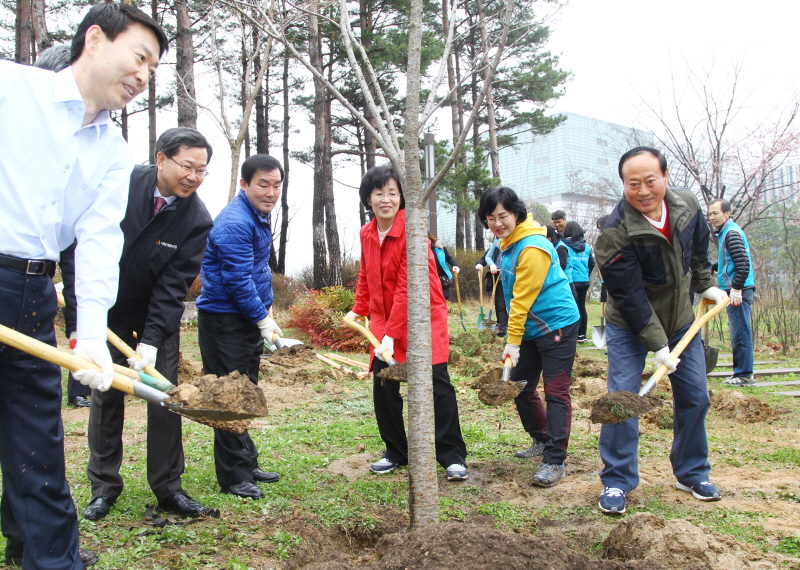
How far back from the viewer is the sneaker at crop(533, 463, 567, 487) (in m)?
3.52

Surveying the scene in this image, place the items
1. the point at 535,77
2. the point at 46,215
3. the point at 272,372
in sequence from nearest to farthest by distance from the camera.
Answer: the point at 46,215
the point at 272,372
the point at 535,77

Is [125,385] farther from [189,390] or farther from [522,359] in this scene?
[522,359]

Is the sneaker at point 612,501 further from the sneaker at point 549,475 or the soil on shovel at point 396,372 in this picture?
the soil on shovel at point 396,372

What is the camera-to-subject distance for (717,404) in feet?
18.3

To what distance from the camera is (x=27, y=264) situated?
199 centimetres

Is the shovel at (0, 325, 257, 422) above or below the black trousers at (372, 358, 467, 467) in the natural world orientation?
above

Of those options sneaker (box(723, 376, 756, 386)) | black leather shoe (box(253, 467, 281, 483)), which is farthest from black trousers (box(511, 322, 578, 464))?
sneaker (box(723, 376, 756, 386))

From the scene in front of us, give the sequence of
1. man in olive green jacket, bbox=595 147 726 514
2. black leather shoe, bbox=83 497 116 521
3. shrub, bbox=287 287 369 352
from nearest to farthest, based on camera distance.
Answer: black leather shoe, bbox=83 497 116 521 < man in olive green jacket, bbox=595 147 726 514 < shrub, bbox=287 287 369 352

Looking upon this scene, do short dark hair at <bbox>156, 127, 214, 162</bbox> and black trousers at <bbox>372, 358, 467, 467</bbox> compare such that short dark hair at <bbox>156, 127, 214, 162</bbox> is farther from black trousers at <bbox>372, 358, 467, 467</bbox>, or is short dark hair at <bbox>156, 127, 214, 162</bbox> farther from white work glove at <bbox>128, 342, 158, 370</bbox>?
black trousers at <bbox>372, 358, 467, 467</bbox>

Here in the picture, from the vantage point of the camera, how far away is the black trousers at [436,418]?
3.66 metres

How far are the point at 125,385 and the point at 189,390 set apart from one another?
0.29 metres

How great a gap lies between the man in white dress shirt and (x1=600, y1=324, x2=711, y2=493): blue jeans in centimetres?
244

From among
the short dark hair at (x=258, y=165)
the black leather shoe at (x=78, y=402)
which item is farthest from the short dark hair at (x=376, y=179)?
the black leather shoe at (x=78, y=402)

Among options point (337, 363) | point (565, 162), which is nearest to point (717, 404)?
point (337, 363)
